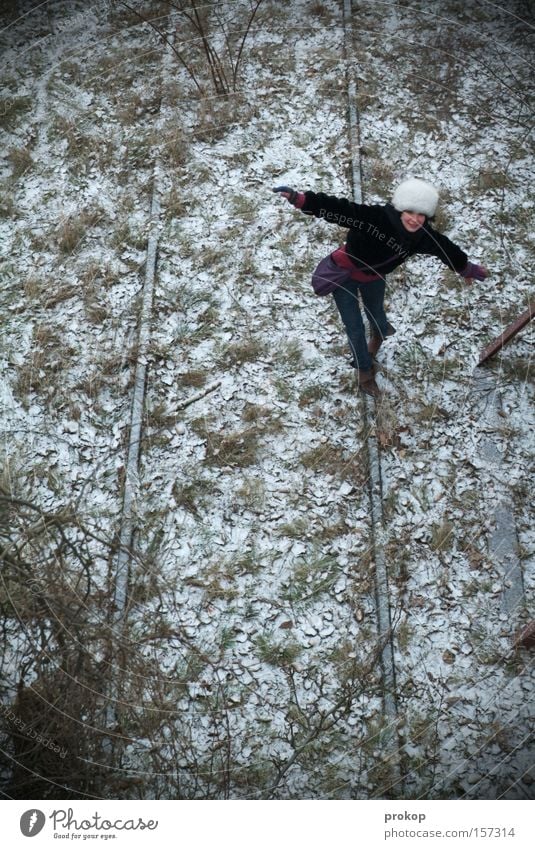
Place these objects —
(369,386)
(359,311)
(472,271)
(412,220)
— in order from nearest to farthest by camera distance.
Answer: (412,220) → (472,271) → (359,311) → (369,386)

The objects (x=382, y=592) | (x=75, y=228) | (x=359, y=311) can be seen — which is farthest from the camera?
(x=75, y=228)

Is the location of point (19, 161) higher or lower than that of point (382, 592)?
higher

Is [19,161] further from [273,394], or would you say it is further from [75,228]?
[273,394]

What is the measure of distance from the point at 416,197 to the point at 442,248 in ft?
1.17

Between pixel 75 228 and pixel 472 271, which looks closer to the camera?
pixel 472 271

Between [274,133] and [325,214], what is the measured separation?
227 centimetres

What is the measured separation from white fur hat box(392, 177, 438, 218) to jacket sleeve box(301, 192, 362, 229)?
0.70 feet

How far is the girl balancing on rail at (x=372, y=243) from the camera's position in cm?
355

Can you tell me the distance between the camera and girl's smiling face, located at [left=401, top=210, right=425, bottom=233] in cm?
359

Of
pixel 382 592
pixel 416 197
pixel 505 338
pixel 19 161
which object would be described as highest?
pixel 19 161

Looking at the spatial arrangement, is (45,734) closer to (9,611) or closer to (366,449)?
(9,611)

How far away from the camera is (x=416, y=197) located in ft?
11.5

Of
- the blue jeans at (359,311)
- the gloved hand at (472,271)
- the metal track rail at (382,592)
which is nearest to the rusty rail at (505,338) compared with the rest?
the gloved hand at (472,271)

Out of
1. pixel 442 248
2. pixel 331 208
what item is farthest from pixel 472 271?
pixel 331 208
